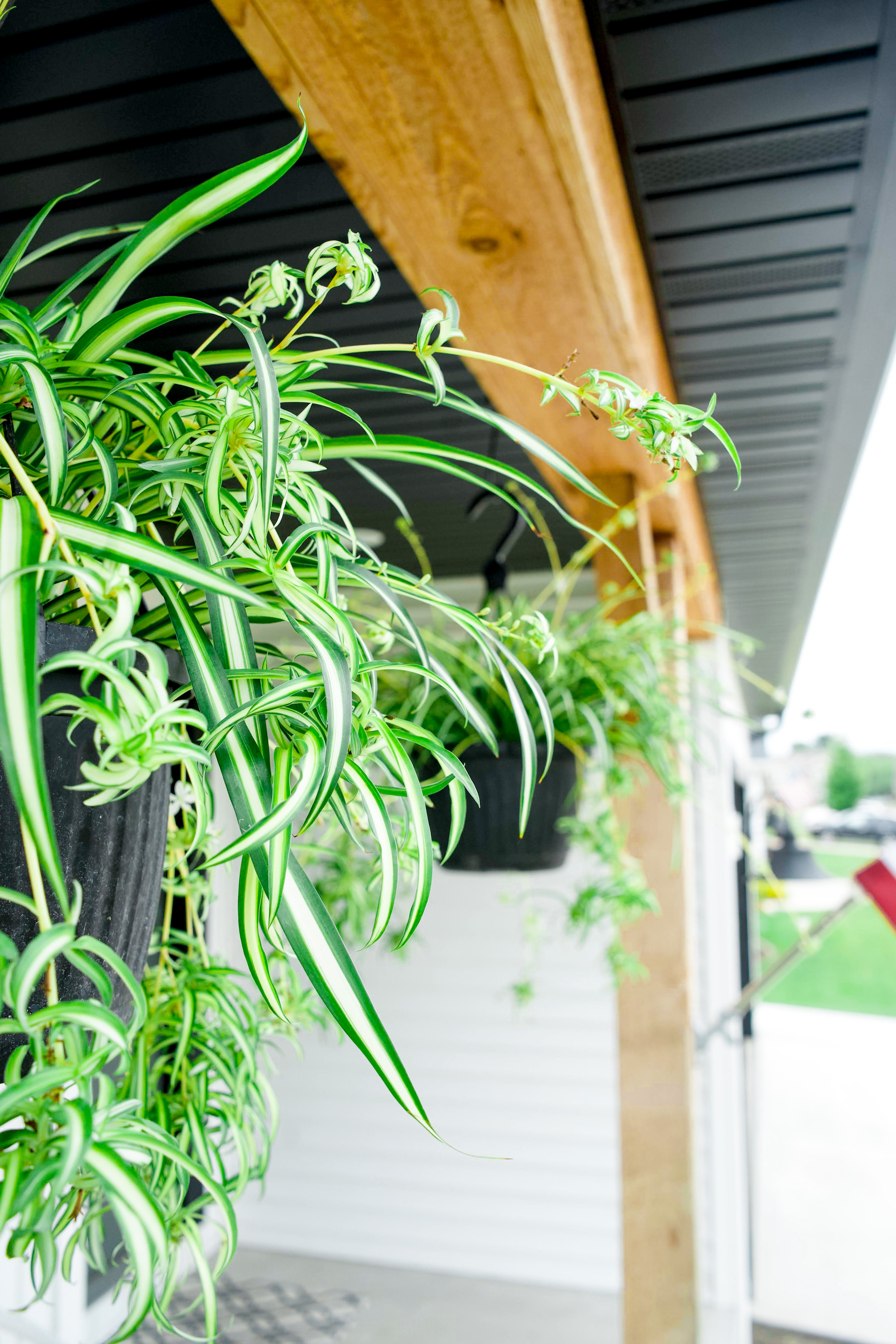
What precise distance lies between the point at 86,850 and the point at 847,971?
18.4m

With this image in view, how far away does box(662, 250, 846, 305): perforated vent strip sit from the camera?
1.35 metres

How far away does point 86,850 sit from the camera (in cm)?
41

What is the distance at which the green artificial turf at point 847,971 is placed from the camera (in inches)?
578

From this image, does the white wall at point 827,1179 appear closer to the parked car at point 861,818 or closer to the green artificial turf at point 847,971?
the parked car at point 861,818

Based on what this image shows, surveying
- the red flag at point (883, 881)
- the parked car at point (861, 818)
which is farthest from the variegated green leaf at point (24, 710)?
the parked car at point (861, 818)

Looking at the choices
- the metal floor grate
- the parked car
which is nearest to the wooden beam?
the metal floor grate

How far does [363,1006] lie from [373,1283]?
3789 millimetres

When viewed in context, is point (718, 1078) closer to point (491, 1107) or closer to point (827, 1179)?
point (491, 1107)

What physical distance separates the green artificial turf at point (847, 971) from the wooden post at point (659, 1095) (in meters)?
13.1

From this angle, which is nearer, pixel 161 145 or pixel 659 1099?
pixel 161 145

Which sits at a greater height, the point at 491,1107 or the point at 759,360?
the point at 759,360

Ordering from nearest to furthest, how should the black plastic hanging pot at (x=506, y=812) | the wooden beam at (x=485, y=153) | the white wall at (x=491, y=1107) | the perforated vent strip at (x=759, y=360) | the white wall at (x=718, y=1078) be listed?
the wooden beam at (x=485, y=153) < the black plastic hanging pot at (x=506, y=812) < the perforated vent strip at (x=759, y=360) < the white wall at (x=718, y=1078) < the white wall at (x=491, y=1107)

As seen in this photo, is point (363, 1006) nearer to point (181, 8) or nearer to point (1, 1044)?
point (1, 1044)

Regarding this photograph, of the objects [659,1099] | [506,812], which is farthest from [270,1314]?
[506,812]
